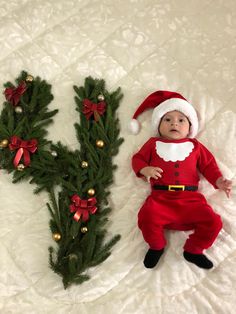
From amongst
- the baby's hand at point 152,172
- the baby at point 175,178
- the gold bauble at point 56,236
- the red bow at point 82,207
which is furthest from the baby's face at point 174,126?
the gold bauble at point 56,236

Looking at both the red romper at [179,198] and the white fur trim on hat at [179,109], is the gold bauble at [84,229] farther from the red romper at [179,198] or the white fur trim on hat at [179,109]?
the white fur trim on hat at [179,109]

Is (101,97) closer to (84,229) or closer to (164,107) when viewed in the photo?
(164,107)

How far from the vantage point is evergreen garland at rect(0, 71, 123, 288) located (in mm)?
1035

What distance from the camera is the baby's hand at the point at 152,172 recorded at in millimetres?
1075

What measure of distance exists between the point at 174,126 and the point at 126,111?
0.19m

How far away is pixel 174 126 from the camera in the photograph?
114cm

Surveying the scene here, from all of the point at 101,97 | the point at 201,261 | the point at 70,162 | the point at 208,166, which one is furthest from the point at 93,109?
the point at 201,261

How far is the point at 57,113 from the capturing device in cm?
125

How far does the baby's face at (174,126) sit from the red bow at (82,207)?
29 cm

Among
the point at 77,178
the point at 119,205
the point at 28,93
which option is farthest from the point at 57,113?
the point at 119,205

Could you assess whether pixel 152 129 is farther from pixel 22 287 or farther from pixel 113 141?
pixel 22 287

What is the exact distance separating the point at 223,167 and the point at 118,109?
0.38 metres

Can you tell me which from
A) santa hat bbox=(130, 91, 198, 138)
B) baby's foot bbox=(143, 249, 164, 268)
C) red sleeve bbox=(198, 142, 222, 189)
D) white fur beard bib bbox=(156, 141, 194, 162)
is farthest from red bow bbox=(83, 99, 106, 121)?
baby's foot bbox=(143, 249, 164, 268)

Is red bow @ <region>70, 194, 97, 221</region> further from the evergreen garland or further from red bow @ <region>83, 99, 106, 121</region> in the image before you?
red bow @ <region>83, 99, 106, 121</region>
